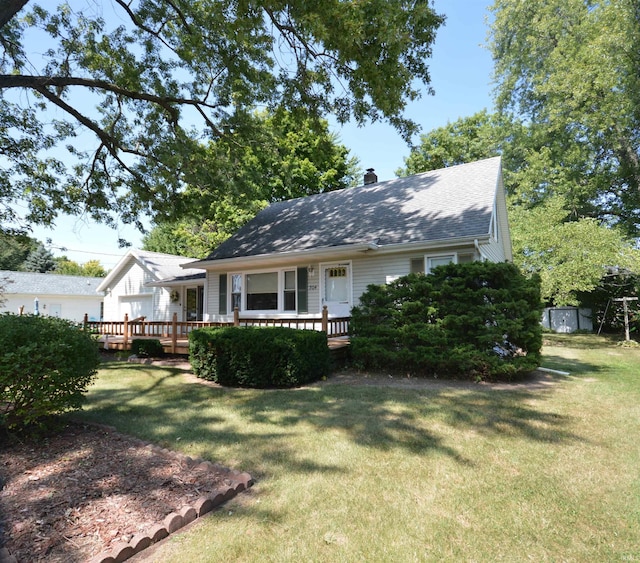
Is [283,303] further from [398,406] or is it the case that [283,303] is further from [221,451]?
[221,451]

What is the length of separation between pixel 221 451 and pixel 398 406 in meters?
2.87

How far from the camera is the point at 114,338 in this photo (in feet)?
45.0

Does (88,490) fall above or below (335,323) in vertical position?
below

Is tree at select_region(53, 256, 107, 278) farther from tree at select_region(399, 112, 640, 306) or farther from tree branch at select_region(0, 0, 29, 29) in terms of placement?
tree branch at select_region(0, 0, 29, 29)

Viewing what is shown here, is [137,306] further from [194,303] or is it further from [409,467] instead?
[409,467]

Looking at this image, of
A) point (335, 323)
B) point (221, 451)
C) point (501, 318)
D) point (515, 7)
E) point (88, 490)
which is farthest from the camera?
point (515, 7)

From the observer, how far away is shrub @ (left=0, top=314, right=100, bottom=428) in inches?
155

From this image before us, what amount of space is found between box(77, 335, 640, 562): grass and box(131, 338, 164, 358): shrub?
14.8 feet

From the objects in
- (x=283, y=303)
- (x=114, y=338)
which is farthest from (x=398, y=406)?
(x=114, y=338)

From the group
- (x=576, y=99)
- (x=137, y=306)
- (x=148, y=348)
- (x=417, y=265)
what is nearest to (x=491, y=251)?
(x=417, y=265)

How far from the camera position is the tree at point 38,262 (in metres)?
41.9

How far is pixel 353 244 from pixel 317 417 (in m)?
5.81

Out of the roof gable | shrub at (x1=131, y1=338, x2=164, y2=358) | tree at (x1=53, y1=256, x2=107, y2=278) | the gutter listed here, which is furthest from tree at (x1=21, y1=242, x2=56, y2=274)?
the gutter

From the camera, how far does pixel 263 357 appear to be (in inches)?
287
